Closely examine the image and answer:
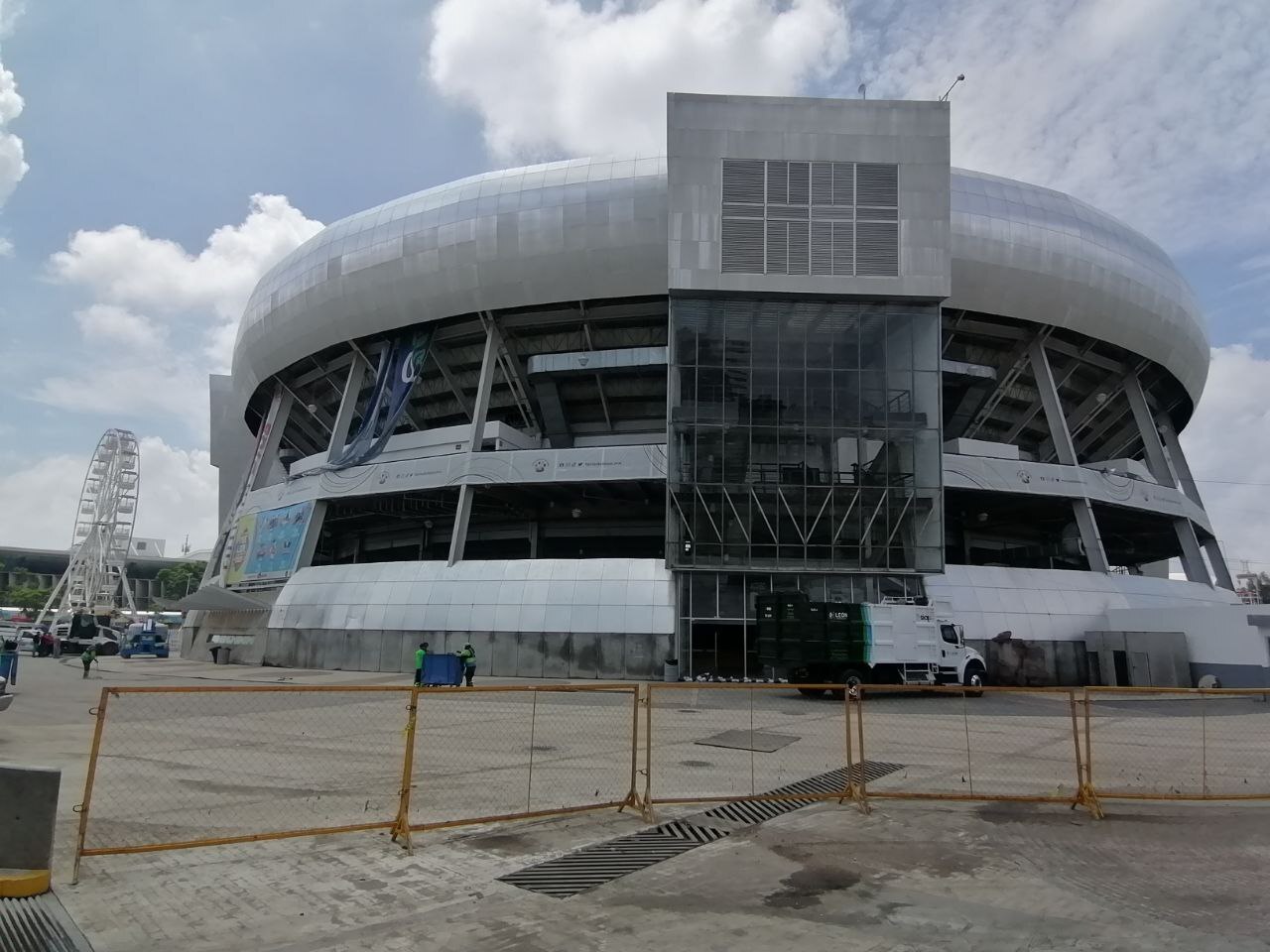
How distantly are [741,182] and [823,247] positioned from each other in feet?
13.7

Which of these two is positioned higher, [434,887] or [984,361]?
[984,361]

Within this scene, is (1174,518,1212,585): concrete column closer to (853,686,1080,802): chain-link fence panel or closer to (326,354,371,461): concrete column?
(853,686,1080,802): chain-link fence panel

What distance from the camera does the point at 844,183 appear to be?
33.8 metres

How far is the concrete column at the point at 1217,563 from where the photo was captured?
45562 millimetres

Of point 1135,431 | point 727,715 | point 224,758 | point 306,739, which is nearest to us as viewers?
point 224,758

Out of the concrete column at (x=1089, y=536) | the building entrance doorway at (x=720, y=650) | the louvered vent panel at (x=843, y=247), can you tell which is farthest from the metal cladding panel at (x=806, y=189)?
the building entrance doorway at (x=720, y=650)

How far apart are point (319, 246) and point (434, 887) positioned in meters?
42.0

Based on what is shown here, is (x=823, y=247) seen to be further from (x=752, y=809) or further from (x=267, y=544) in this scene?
(x=267, y=544)

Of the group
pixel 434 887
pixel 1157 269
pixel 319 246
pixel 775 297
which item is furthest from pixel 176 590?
pixel 434 887

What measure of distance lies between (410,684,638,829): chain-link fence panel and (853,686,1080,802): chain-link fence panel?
3447 millimetres

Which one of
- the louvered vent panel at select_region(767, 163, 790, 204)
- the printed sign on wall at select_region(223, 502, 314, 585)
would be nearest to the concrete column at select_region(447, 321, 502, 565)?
the printed sign on wall at select_region(223, 502, 314, 585)

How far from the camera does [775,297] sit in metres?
33.5

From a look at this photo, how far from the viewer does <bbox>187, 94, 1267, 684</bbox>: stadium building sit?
33.1m

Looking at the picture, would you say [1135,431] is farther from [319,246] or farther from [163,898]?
[163,898]
